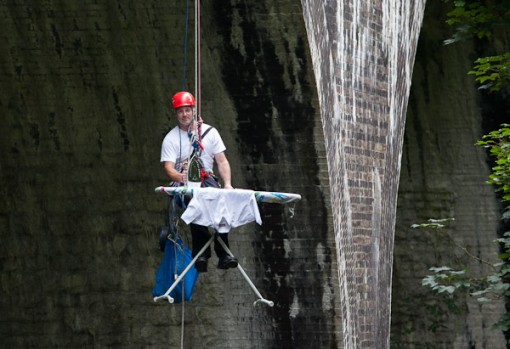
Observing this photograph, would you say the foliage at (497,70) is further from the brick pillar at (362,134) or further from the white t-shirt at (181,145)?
the white t-shirt at (181,145)

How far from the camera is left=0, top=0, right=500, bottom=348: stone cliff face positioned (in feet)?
32.0

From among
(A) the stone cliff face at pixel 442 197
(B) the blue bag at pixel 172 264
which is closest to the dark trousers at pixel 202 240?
(B) the blue bag at pixel 172 264

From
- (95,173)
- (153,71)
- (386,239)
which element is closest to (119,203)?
(95,173)

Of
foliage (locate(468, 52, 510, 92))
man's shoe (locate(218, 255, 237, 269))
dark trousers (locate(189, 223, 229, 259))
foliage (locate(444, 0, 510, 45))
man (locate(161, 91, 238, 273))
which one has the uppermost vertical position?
foliage (locate(444, 0, 510, 45))

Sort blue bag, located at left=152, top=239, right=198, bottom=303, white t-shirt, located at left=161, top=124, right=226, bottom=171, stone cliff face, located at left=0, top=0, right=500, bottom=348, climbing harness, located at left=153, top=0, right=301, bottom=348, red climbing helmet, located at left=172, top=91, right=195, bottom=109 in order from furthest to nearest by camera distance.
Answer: stone cliff face, located at left=0, top=0, right=500, bottom=348 < blue bag, located at left=152, top=239, right=198, bottom=303 < white t-shirt, located at left=161, top=124, right=226, bottom=171 < red climbing helmet, located at left=172, top=91, right=195, bottom=109 < climbing harness, located at left=153, top=0, right=301, bottom=348

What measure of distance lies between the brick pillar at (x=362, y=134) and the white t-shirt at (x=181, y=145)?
1.30 metres

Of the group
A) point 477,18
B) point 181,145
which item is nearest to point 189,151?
point 181,145

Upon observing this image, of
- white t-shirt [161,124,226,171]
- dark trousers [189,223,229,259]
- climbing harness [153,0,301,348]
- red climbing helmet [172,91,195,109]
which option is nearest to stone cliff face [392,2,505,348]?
climbing harness [153,0,301,348]

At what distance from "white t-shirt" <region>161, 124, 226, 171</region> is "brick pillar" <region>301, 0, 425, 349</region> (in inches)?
51.2

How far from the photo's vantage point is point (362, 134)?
10500mm

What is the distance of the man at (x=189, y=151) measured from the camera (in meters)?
8.14

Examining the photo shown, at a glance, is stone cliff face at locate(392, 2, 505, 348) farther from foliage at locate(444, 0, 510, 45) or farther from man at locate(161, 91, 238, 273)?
man at locate(161, 91, 238, 273)

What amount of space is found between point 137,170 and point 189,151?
3.83m

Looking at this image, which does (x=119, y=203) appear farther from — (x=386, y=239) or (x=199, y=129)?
(x=199, y=129)
